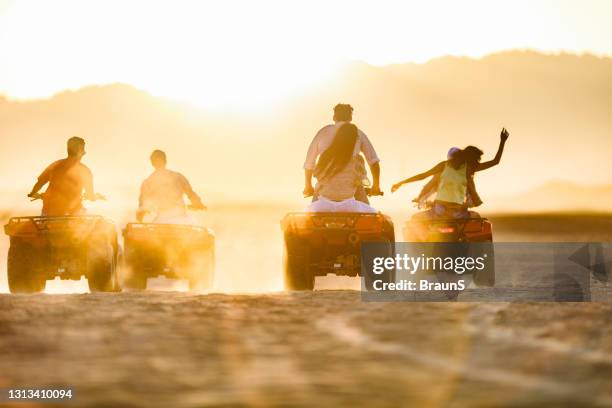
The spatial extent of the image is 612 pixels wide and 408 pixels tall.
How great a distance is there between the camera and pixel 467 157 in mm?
18984

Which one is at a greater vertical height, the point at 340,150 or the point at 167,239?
the point at 340,150

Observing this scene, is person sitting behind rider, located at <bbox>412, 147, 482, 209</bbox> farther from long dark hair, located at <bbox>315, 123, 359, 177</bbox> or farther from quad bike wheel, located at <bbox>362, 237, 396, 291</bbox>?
long dark hair, located at <bbox>315, 123, 359, 177</bbox>

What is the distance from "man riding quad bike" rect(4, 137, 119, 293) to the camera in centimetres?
1841

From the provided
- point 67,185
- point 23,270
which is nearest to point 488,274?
point 67,185

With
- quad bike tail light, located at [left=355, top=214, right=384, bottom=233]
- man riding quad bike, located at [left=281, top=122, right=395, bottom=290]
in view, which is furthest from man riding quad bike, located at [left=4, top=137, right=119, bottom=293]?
quad bike tail light, located at [left=355, top=214, right=384, bottom=233]

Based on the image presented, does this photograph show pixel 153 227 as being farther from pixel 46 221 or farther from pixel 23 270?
pixel 23 270

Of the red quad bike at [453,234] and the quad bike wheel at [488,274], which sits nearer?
the red quad bike at [453,234]

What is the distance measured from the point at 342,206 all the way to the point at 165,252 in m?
3.13

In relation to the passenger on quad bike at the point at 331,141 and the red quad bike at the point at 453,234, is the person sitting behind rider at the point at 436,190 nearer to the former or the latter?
the red quad bike at the point at 453,234

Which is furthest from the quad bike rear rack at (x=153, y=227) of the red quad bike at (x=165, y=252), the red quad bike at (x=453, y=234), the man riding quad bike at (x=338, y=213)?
the red quad bike at (x=453, y=234)

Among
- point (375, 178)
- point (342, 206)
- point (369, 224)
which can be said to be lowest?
point (369, 224)

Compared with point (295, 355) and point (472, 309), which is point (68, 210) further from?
point (295, 355)

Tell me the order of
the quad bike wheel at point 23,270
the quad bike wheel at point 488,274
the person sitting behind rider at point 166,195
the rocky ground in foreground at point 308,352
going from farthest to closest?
1. the person sitting behind rider at point 166,195
2. the quad bike wheel at point 488,274
3. the quad bike wheel at point 23,270
4. the rocky ground in foreground at point 308,352

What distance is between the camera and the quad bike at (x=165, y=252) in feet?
65.3
